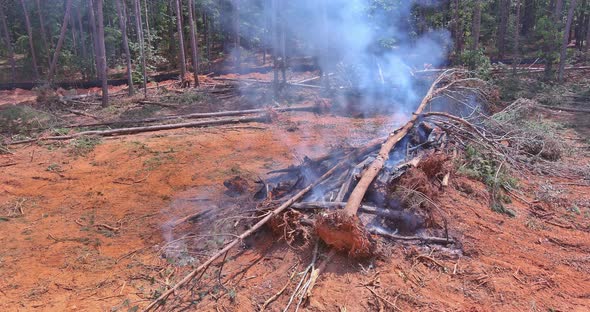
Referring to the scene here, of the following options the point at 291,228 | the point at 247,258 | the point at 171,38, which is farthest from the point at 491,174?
the point at 171,38

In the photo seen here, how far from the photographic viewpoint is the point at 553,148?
7.81 metres

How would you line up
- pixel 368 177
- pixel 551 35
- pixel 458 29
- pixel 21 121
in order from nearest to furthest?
1. pixel 368 177
2. pixel 21 121
3. pixel 551 35
4. pixel 458 29

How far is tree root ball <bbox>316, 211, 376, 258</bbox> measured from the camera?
14.3ft

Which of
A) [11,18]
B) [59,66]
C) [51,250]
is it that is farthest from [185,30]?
[51,250]

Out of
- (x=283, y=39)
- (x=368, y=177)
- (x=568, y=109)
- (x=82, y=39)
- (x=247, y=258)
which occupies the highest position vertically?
(x=82, y=39)

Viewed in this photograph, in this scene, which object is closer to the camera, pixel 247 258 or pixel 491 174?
pixel 247 258

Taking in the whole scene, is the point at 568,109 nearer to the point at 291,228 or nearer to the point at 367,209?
the point at 367,209

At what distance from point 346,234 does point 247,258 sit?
1406mm

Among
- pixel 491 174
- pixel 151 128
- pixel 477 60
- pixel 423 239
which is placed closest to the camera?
pixel 423 239

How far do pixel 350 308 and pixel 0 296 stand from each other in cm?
415

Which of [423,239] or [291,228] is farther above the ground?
[291,228]

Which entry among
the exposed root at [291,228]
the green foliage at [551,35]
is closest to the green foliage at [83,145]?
the exposed root at [291,228]

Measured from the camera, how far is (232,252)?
16.8ft

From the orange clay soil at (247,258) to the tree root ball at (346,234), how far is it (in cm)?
16
